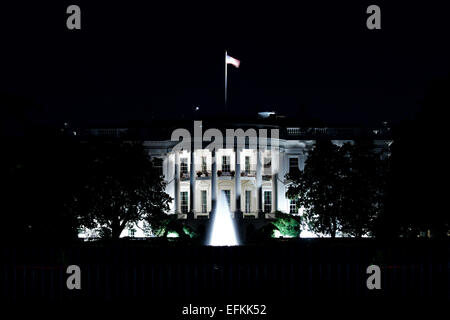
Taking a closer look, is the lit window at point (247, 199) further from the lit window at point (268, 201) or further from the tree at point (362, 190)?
the tree at point (362, 190)

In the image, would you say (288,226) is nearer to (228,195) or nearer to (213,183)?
(213,183)

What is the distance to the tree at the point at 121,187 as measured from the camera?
59969 millimetres

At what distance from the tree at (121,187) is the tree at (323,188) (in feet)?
40.4

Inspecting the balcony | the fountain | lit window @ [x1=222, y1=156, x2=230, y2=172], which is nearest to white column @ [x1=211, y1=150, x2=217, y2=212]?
the fountain

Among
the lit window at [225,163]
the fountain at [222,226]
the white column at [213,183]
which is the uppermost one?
the lit window at [225,163]

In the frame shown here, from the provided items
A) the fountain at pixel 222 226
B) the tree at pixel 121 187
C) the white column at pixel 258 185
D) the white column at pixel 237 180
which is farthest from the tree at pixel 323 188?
the tree at pixel 121 187

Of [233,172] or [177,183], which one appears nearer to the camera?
[177,183]

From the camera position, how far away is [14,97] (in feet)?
116

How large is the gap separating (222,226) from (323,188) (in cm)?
1180

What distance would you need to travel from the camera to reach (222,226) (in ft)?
234

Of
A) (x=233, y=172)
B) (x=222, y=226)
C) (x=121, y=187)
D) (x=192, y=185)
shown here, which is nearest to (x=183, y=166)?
(x=192, y=185)

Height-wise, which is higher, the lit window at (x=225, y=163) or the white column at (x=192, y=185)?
the lit window at (x=225, y=163)

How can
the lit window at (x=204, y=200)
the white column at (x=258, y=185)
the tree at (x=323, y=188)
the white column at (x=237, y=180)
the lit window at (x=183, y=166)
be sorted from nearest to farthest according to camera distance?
the tree at (x=323, y=188) < the white column at (x=237, y=180) < the white column at (x=258, y=185) < the lit window at (x=204, y=200) < the lit window at (x=183, y=166)

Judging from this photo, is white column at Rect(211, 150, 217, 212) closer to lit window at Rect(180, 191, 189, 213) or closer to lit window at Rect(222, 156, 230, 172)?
lit window at Rect(222, 156, 230, 172)
